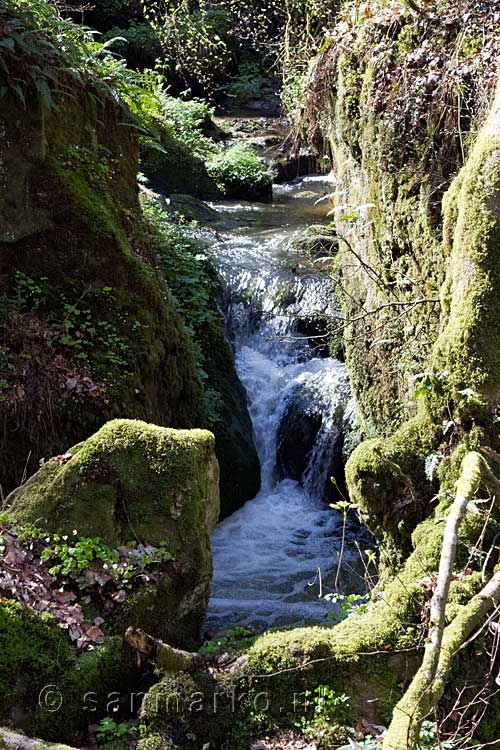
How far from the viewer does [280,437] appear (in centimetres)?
971

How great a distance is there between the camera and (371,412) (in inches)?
297

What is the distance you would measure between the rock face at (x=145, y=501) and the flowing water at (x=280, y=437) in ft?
5.84

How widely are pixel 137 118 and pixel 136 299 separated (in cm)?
227

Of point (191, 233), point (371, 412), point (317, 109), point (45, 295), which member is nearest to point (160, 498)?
point (45, 295)

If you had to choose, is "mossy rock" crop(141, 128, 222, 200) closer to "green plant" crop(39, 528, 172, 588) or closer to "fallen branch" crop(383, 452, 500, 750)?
"green plant" crop(39, 528, 172, 588)

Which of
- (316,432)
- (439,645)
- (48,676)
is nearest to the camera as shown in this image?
(439,645)

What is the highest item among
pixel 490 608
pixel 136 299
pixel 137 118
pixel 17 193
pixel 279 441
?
pixel 137 118

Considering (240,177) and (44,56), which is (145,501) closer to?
(44,56)

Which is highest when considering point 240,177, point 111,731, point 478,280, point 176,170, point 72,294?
point 176,170

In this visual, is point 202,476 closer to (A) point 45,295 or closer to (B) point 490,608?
(B) point 490,608

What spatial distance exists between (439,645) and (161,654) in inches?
62.4

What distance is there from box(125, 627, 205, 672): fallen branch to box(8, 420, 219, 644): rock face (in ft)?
1.65

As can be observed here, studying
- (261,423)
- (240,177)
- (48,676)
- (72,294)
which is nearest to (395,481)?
(48,676)

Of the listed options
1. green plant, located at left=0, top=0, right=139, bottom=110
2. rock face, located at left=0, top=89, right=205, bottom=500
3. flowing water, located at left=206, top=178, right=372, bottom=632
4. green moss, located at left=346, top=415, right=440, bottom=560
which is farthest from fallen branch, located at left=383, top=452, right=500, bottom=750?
green plant, located at left=0, top=0, right=139, bottom=110
